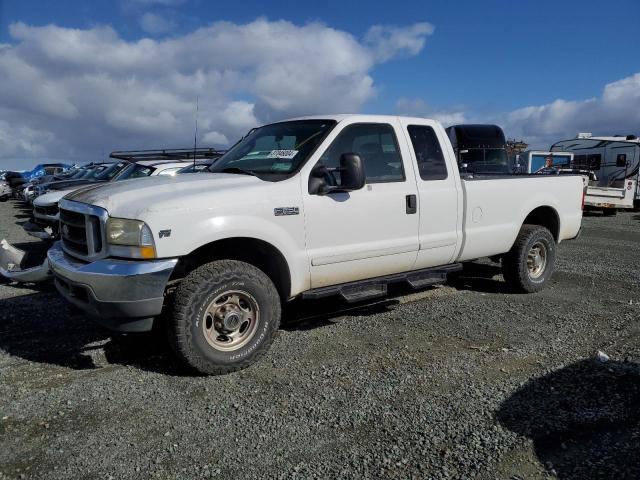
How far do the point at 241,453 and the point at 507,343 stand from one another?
2.78 metres

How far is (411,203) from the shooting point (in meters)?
5.07

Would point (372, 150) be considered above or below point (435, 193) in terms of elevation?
above

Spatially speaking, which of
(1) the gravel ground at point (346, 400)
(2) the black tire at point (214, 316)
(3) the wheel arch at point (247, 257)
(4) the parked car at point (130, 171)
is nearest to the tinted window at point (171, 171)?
(4) the parked car at point (130, 171)

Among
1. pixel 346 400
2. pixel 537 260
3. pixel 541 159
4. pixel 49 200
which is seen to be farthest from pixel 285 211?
pixel 541 159

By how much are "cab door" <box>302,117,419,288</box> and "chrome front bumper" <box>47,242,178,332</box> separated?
1.29 m

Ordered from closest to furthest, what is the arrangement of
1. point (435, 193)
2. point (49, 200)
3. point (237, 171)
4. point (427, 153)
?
1. point (237, 171)
2. point (435, 193)
3. point (427, 153)
4. point (49, 200)

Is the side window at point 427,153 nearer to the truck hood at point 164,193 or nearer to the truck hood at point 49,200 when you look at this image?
the truck hood at point 164,193

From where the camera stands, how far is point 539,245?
6652 mm

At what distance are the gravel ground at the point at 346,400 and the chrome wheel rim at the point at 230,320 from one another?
0.27 meters

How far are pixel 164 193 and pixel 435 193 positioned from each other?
8.70ft

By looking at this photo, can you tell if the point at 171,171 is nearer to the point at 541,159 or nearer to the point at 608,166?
the point at 541,159

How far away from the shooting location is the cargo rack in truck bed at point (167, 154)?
10215mm

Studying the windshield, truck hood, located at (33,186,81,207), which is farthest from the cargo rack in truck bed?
the windshield

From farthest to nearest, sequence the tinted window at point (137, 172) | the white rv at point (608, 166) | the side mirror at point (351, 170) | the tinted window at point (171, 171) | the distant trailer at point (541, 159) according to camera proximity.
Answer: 1. the distant trailer at point (541, 159)
2. the white rv at point (608, 166)
3. the tinted window at point (137, 172)
4. the tinted window at point (171, 171)
5. the side mirror at point (351, 170)
